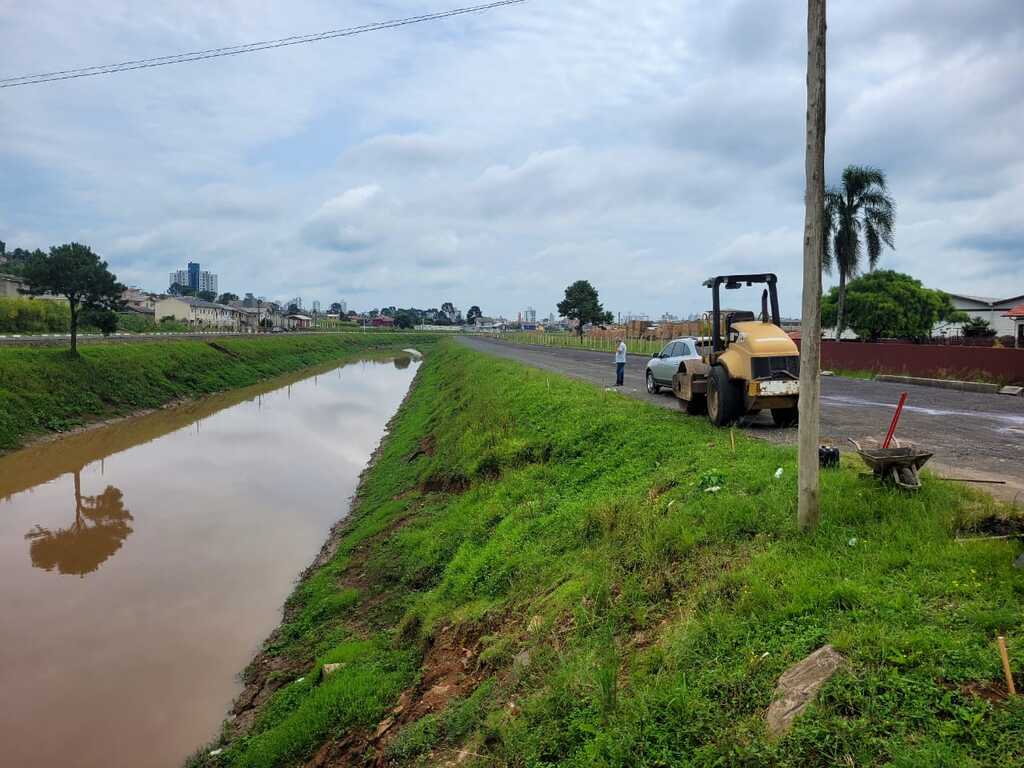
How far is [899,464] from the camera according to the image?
649 cm

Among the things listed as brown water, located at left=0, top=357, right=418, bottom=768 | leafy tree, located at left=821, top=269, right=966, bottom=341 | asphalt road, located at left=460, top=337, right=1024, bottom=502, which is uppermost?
leafy tree, located at left=821, top=269, right=966, bottom=341

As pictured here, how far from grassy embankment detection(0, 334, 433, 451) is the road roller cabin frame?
2651 centimetres

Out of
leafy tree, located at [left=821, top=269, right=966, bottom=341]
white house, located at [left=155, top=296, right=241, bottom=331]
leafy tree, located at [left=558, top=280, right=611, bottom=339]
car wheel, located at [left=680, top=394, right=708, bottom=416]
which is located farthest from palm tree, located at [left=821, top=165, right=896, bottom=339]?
white house, located at [left=155, top=296, right=241, bottom=331]

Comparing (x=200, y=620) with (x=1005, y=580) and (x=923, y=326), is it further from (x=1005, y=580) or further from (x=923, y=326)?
(x=923, y=326)

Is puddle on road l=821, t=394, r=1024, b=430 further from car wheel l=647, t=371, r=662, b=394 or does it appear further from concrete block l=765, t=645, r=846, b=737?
concrete block l=765, t=645, r=846, b=737

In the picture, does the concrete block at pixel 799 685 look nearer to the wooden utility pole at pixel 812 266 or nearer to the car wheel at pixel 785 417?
the wooden utility pole at pixel 812 266

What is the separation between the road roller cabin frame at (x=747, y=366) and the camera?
10898 millimetres

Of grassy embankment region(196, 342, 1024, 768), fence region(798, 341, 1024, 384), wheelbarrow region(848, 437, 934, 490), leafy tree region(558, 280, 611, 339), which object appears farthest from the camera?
leafy tree region(558, 280, 611, 339)

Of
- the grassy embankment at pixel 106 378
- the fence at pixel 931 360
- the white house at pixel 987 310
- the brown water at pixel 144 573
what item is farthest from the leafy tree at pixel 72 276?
the white house at pixel 987 310

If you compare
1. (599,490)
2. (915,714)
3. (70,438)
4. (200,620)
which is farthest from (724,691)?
(70,438)

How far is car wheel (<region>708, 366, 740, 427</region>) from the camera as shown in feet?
37.3

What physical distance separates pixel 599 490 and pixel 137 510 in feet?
48.3

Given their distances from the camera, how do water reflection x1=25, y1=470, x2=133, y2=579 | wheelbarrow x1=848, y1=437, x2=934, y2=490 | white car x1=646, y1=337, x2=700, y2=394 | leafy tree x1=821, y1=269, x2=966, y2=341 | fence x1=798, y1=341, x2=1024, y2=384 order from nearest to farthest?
wheelbarrow x1=848, y1=437, x2=934, y2=490
water reflection x1=25, y1=470, x2=133, y2=579
white car x1=646, y1=337, x2=700, y2=394
fence x1=798, y1=341, x2=1024, y2=384
leafy tree x1=821, y1=269, x2=966, y2=341

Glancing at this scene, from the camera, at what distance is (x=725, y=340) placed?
12.3m
